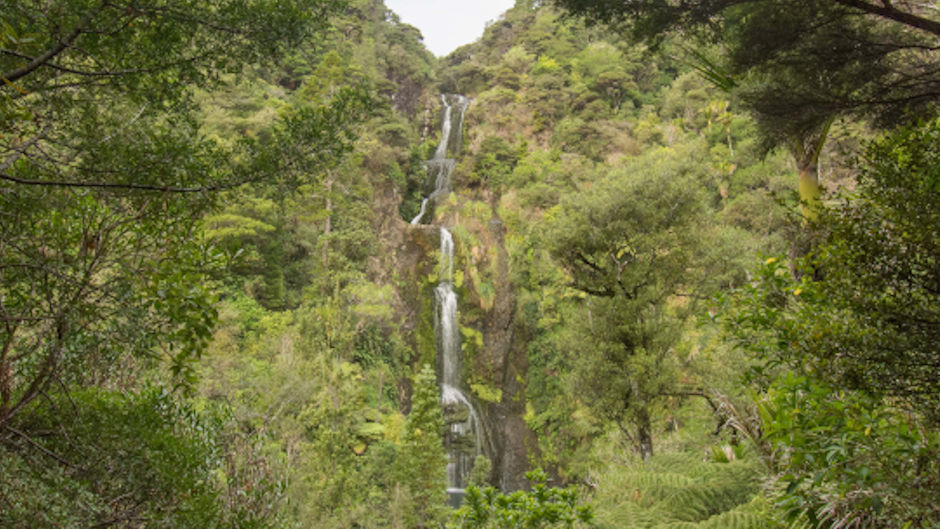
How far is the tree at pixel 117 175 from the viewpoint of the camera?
2.72 meters

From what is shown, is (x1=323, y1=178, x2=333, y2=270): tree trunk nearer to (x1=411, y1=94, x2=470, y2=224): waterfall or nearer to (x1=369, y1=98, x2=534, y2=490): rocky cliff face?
(x1=369, y1=98, x2=534, y2=490): rocky cliff face

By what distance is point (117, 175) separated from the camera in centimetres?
338

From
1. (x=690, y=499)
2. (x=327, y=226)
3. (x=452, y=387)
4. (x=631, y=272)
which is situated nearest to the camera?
(x=690, y=499)

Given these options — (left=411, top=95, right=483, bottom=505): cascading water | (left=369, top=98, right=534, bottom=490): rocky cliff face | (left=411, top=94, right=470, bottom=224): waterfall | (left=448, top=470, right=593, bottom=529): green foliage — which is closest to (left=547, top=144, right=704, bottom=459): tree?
(left=448, top=470, right=593, bottom=529): green foliage

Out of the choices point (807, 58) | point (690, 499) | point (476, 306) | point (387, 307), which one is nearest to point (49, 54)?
point (807, 58)

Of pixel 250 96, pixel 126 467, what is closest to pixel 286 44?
pixel 126 467

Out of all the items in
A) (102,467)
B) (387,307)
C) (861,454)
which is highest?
(387,307)

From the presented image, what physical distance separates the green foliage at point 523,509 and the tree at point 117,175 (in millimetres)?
2729

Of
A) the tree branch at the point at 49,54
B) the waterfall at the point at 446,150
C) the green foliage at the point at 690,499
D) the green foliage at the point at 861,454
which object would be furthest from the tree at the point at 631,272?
the waterfall at the point at 446,150

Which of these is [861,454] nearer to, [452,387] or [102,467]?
[102,467]

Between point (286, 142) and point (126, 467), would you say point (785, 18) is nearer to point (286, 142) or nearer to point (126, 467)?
point (286, 142)

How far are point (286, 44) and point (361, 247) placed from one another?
16195mm

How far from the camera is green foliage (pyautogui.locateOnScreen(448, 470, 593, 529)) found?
405cm

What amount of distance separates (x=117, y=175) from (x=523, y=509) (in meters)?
4.20
